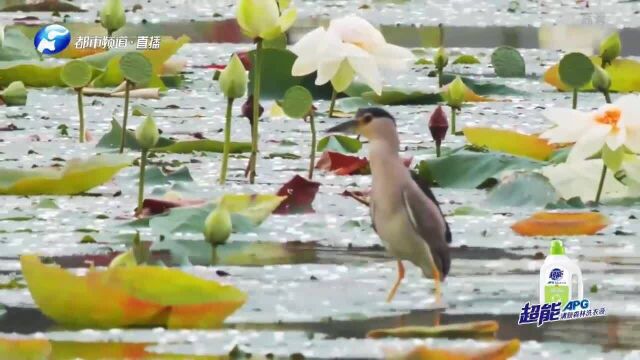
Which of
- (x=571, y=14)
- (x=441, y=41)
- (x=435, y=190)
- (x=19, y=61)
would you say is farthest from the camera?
(x=571, y=14)

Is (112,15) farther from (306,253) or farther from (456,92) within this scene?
(306,253)

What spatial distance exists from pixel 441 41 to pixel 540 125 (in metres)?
2.64

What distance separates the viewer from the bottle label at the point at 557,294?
2.28 m

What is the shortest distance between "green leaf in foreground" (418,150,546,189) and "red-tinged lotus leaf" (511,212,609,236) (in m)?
0.45

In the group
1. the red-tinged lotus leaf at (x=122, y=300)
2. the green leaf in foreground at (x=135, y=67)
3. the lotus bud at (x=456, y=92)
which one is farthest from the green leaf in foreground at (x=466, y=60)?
the red-tinged lotus leaf at (x=122, y=300)

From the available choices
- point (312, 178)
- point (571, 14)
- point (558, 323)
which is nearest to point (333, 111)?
point (312, 178)

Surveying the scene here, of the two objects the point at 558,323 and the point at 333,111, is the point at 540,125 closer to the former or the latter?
the point at 333,111

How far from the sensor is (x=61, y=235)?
9.36 ft

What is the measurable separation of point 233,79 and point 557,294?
3.58 feet

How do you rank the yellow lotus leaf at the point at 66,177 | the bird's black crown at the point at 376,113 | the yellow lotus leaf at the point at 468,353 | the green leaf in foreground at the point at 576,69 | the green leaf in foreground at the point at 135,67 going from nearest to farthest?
the yellow lotus leaf at the point at 468,353 → the bird's black crown at the point at 376,113 → the yellow lotus leaf at the point at 66,177 → the green leaf in foreground at the point at 135,67 → the green leaf in foreground at the point at 576,69

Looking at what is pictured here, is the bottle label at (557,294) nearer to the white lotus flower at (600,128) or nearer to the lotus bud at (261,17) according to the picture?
the white lotus flower at (600,128)

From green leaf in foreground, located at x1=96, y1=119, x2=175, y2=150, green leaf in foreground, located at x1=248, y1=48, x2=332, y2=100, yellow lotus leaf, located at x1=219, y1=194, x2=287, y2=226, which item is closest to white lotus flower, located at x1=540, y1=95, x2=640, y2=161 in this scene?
yellow lotus leaf, located at x1=219, y1=194, x2=287, y2=226

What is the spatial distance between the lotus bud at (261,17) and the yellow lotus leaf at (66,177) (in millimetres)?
318

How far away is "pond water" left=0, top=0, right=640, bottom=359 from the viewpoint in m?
2.11
